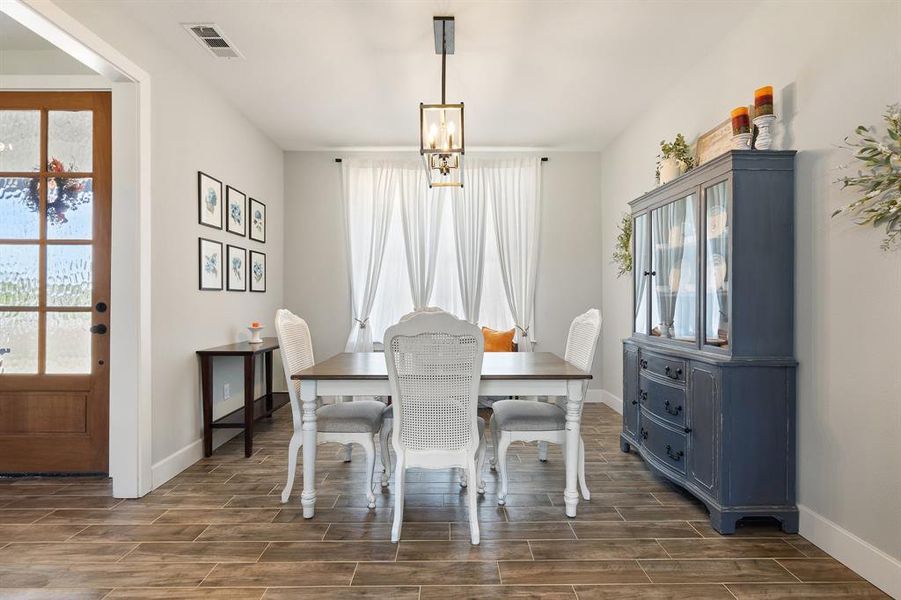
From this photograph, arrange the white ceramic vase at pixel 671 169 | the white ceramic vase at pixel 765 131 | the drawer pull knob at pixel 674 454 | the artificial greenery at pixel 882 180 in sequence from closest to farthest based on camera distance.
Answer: the artificial greenery at pixel 882 180 < the white ceramic vase at pixel 765 131 < the drawer pull knob at pixel 674 454 < the white ceramic vase at pixel 671 169

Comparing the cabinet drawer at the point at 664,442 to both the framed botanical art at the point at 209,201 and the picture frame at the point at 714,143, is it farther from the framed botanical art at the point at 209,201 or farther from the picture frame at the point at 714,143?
the framed botanical art at the point at 209,201

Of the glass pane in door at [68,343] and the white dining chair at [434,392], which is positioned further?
the glass pane in door at [68,343]

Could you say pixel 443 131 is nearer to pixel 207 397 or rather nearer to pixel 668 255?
pixel 668 255

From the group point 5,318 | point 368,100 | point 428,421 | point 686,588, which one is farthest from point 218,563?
point 368,100

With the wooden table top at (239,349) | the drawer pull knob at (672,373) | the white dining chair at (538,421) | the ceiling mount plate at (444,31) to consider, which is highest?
the ceiling mount plate at (444,31)

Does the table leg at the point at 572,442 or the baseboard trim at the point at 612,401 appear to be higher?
the table leg at the point at 572,442

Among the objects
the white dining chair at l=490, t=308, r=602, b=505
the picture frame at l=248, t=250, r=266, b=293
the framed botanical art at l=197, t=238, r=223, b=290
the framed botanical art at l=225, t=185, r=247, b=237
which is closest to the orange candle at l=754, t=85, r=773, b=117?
the white dining chair at l=490, t=308, r=602, b=505

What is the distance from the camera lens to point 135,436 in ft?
8.85

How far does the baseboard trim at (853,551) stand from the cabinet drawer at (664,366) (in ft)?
2.67

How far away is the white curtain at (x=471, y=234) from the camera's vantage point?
513 centimetres

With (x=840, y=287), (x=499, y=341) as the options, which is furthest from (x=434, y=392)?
(x=499, y=341)

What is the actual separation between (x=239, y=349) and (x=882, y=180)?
12.4ft

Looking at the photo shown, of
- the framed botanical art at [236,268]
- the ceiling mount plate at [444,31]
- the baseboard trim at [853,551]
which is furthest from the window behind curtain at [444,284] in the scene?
the baseboard trim at [853,551]

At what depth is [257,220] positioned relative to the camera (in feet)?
14.9
